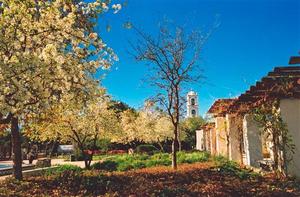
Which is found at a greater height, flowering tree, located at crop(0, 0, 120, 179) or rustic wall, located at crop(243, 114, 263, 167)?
flowering tree, located at crop(0, 0, 120, 179)

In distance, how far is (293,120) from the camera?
12.1 meters

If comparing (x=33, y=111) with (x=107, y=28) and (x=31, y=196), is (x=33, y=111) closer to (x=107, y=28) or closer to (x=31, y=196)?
(x=31, y=196)

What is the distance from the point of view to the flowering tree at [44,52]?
297 inches

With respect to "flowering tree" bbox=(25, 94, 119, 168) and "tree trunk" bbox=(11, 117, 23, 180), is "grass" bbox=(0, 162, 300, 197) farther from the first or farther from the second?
"flowering tree" bbox=(25, 94, 119, 168)

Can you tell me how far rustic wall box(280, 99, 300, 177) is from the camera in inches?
474

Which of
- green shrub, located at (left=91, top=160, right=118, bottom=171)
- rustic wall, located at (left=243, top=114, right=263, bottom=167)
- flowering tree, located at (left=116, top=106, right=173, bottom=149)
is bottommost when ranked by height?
green shrub, located at (left=91, top=160, right=118, bottom=171)

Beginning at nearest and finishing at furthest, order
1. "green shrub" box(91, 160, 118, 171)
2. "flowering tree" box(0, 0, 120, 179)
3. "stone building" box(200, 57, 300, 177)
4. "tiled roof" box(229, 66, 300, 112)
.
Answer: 1. "flowering tree" box(0, 0, 120, 179)
2. "tiled roof" box(229, 66, 300, 112)
3. "stone building" box(200, 57, 300, 177)
4. "green shrub" box(91, 160, 118, 171)

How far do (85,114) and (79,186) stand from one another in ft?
31.0

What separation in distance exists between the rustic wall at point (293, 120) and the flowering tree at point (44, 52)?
6.36 meters

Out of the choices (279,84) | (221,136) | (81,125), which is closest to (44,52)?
(279,84)

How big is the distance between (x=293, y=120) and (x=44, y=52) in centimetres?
871

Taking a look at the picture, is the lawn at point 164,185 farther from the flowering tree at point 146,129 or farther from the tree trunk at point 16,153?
the flowering tree at point 146,129

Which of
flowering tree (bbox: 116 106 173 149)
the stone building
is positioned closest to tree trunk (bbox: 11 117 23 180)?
the stone building

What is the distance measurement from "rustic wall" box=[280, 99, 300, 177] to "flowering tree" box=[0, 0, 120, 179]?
20.9 feet
